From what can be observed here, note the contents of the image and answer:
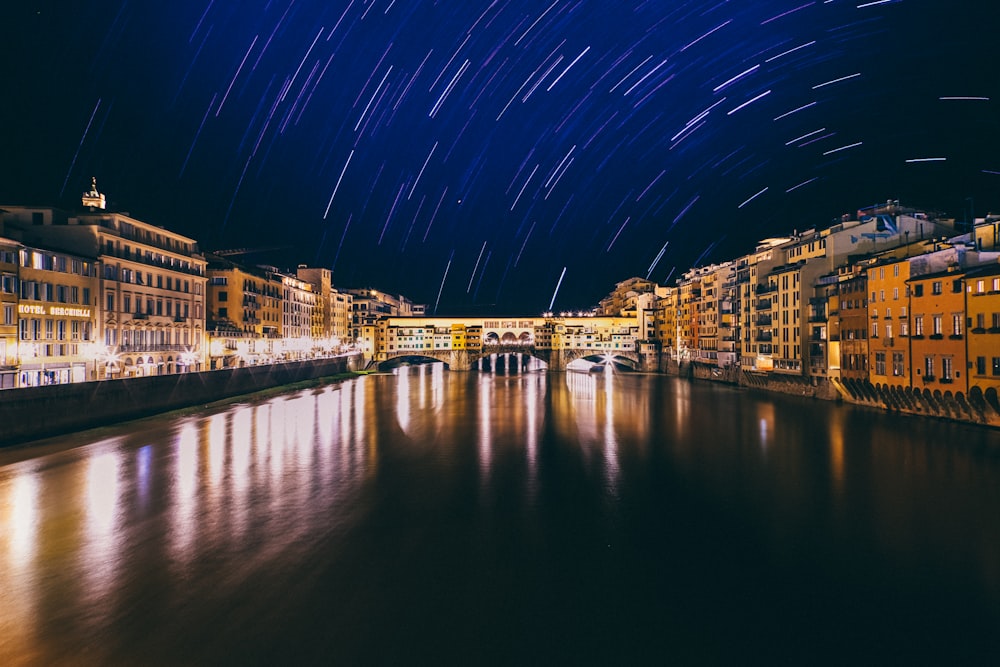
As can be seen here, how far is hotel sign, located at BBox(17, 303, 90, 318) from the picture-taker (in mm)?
46397

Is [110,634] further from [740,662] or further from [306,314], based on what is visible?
[306,314]

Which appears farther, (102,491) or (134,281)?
(134,281)

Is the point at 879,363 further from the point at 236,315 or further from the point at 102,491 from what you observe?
the point at 236,315

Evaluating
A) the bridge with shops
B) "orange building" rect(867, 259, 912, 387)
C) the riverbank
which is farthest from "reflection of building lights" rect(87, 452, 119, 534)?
the bridge with shops

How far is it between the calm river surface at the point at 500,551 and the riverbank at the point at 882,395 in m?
A: 2.66

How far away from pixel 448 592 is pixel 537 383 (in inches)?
3353

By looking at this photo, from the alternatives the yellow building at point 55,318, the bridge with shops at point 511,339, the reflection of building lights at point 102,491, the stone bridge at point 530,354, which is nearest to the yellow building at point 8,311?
the yellow building at point 55,318

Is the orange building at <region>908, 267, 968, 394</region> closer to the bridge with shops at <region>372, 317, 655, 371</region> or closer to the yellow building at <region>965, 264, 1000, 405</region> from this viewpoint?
the yellow building at <region>965, 264, 1000, 405</region>

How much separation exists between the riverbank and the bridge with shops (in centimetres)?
4526

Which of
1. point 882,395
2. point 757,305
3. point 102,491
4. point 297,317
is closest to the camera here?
point 102,491

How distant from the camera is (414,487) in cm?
2856

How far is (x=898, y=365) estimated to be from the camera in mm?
50875

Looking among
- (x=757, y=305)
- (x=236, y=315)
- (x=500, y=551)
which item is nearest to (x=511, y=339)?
(x=236, y=315)

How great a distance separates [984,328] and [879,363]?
1412 centimetres
